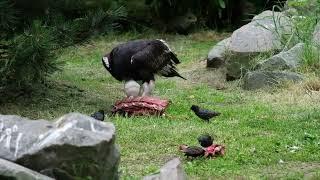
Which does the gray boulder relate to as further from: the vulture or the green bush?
the green bush

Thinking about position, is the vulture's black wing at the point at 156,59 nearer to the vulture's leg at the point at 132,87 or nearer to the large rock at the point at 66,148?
the vulture's leg at the point at 132,87

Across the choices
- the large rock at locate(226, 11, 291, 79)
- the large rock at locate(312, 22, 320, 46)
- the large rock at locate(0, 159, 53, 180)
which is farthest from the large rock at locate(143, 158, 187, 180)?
the large rock at locate(312, 22, 320, 46)

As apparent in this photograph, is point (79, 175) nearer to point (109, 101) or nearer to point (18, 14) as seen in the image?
point (18, 14)

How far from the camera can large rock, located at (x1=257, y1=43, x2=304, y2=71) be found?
34.7ft

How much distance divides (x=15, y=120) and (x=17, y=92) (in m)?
4.53

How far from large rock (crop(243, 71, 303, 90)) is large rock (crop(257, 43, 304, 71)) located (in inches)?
9.4

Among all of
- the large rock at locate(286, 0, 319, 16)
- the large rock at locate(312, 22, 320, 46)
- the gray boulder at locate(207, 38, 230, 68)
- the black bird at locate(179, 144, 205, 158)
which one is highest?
the black bird at locate(179, 144, 205, 158)

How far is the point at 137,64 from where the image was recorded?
8672 millimetres

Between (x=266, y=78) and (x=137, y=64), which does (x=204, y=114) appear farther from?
(x=266, y=78)

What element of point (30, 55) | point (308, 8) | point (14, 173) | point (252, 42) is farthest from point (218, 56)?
point (14, 173)

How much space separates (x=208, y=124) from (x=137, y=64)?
1.31m

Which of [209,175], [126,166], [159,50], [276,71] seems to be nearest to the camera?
[209,175]

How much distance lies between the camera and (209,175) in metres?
5.76

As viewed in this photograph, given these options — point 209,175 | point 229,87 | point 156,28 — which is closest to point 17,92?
point 229,87
